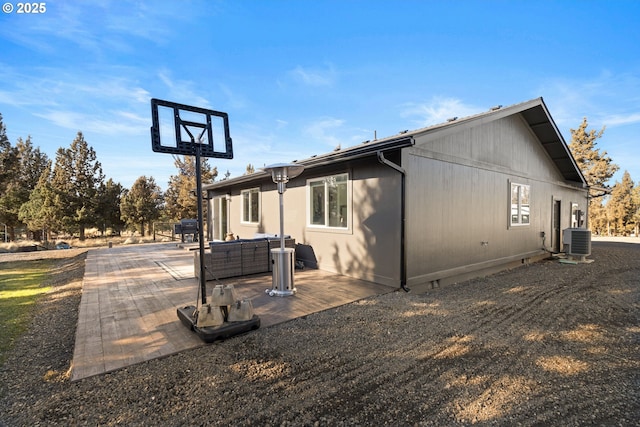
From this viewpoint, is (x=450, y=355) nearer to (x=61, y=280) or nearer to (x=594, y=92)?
(x=61, y=280)

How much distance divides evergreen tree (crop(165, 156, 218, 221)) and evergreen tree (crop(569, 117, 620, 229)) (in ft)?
103

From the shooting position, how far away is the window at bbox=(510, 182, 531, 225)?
325 inches

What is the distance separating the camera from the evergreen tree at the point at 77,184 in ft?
66.0

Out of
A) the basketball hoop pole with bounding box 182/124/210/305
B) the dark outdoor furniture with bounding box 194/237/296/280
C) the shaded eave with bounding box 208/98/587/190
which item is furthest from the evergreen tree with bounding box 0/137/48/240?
the basketball hoop pole with bounding box 182/124/210/305

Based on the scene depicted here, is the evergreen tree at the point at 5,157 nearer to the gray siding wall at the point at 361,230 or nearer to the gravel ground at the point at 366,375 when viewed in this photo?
the gravel ground at the point at 366,375

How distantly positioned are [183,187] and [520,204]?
24.3m

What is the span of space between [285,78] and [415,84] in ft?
17.6

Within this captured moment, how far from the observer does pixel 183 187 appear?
25.1 m

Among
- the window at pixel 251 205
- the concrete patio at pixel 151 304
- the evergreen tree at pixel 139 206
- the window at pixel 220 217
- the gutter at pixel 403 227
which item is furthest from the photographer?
the evergreen tree at pixel 139 206

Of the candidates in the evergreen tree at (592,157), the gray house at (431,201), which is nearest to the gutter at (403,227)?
the gray house at (431,201)

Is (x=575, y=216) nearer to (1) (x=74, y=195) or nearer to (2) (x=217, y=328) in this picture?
(2) (x=217, y=328)

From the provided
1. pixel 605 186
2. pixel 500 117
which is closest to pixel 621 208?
pixel 605 186

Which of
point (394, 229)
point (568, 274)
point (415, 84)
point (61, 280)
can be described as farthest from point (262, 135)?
point (568, 274)

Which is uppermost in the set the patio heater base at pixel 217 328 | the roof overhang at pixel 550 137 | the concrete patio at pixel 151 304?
the roof overhang at pixel 550 137
